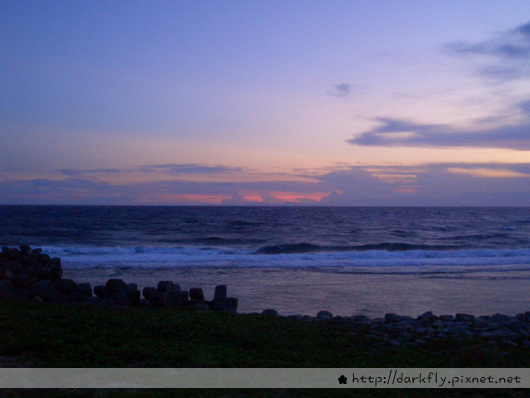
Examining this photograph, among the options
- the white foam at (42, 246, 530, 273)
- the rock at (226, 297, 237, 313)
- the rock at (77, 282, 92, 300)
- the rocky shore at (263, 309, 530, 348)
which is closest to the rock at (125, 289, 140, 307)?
the rock at (77, 282, 92, 300)

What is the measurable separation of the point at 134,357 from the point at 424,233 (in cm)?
4869

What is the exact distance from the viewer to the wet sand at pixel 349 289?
13.7m

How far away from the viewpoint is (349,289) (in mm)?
17000

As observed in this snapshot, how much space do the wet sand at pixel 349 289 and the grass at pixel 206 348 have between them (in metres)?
4.44

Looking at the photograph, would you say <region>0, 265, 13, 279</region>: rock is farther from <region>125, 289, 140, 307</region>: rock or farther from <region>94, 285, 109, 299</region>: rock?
<region>125, 289, 140, 307</region>: rock

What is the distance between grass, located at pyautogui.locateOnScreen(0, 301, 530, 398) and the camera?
5.75 metres

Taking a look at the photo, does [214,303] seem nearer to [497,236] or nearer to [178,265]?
[178,265]

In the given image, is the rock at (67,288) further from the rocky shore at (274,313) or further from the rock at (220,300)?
the rock at (220,300)

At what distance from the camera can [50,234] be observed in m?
43.7

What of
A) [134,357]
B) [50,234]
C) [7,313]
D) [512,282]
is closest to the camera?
[134,357]

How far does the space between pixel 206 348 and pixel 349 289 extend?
11.0m

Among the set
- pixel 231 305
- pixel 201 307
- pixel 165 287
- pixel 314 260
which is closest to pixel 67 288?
pixel 165 287

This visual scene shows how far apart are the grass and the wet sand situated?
14.6 ft

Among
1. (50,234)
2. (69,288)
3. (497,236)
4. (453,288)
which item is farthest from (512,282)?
(50,234)
